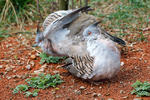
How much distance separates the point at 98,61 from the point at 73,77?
616 millimetres

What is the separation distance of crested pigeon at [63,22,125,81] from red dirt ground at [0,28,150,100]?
0.16 metres

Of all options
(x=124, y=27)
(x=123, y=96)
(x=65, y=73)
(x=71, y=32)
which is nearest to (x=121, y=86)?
(x=123, y=96)

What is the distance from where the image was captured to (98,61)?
2.95 m

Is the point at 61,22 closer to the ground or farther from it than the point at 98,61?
farther from it

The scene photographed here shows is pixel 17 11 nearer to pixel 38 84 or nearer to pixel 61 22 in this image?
pixel 61 22

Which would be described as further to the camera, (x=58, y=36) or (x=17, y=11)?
(x=17, y=11)

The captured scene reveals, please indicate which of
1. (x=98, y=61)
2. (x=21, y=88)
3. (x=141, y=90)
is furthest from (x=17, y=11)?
(x=141, y=90)

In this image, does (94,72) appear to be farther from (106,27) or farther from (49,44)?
(106,27)

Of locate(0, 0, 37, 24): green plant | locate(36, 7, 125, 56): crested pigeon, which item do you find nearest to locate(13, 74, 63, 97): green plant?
locate(36, 7, 125, 56): crested pigeon

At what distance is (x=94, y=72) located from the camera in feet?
9.74

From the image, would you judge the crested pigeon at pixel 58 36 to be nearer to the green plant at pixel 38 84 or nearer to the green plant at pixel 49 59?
the green plant at pixel 49 59

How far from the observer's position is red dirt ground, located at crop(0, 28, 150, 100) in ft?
9.63

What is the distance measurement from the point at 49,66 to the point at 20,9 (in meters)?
2.82

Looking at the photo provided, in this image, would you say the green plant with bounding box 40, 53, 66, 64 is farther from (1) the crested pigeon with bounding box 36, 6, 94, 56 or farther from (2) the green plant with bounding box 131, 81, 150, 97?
(2) the green plant with bounding box 131, 81, 150, 97
